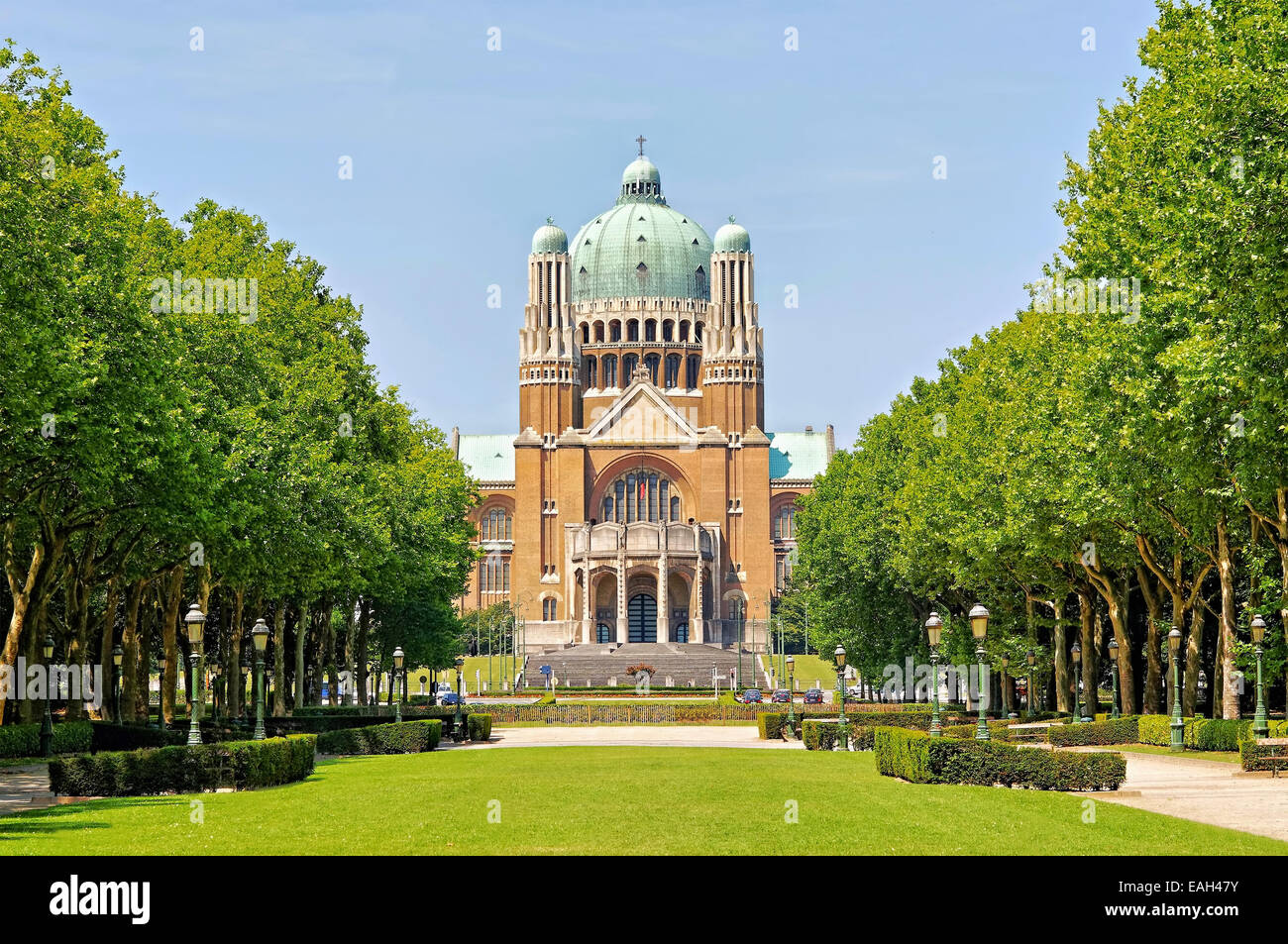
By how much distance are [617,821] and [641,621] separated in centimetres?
9857

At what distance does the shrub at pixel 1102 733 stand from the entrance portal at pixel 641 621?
79.2m

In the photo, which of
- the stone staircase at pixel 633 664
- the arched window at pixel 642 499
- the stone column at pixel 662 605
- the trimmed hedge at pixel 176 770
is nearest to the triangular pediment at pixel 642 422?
the arched window at pixel 642 499

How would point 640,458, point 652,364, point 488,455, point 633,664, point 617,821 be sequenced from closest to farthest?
point 617,821 → point 633,664 → point 640,458 → point 652,364 → point 488,455

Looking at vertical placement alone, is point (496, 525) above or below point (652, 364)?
below

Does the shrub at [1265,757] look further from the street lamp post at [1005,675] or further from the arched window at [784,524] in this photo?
the arched window at [784,524]

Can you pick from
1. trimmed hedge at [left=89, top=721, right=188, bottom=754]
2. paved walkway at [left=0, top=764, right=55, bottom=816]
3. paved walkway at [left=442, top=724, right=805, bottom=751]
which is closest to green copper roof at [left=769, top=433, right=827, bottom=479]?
paved walkway at [left=442, top=724, right=805, bottom=751]

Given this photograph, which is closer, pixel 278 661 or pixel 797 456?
pixel 278 661

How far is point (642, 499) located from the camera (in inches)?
4779

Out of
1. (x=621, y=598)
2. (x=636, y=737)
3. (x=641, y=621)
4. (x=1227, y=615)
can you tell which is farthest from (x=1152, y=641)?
(x=641, y=621)

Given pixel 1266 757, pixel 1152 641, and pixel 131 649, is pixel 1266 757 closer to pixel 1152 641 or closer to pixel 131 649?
pixel 1152 641

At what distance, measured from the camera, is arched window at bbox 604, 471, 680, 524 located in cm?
12081

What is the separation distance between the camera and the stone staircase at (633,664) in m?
97.8

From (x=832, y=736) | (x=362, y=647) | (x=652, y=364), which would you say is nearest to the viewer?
(x=832, y=736)

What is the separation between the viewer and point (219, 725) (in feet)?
117
